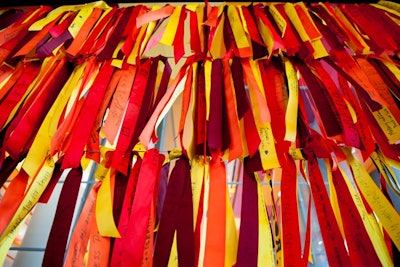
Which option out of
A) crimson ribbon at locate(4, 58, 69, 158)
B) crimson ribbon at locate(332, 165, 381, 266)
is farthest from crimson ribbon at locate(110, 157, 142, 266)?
crimson ribbon at locate(332, 165, 381, 266)

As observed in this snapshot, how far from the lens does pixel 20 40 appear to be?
0.93m

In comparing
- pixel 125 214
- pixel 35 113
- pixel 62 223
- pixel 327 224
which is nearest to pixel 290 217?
pixel 327 224

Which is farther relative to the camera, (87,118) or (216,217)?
(87,118)

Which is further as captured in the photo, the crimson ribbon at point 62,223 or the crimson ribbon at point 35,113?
the crimson ribbon at point 35,113

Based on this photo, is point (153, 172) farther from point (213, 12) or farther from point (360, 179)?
point (213, 12)

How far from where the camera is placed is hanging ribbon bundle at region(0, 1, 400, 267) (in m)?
0.54

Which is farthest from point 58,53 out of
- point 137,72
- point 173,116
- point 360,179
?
point 360,179

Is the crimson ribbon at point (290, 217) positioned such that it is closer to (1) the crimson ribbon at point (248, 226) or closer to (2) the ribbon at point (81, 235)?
(1) the crimson ribbon at point (248, 226)

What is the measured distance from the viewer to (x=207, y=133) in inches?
25.4

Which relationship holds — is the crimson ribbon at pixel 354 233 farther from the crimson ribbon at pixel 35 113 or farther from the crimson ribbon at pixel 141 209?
the crimson ribbon at pixel 35 113

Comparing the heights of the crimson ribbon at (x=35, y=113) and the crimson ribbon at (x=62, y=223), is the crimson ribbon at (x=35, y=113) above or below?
above

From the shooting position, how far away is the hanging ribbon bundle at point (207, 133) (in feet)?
1.77

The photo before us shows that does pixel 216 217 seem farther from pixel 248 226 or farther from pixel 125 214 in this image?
pixel 125 214

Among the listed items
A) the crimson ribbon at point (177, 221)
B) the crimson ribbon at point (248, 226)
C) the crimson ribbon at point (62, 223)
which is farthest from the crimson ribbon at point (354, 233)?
the crimson ribbon at point (62, 223)
